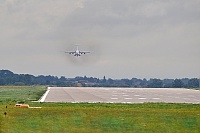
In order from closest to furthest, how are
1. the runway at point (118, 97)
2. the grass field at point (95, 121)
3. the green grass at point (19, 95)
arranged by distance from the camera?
the grass field at point (95, 121) → the green grass at point (19, 95) → the runway at point (118, 97)

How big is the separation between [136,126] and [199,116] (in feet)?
17.5

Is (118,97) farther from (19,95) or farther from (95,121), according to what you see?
(95,121)

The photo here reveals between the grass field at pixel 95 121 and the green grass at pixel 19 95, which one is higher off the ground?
the green grass at pixel 19 95

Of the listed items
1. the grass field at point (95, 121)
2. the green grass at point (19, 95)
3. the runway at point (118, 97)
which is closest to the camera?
the grass field at point (95, 121)

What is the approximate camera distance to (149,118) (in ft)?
99.2

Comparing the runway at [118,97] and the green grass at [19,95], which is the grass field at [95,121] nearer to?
the green grass at [19,95]

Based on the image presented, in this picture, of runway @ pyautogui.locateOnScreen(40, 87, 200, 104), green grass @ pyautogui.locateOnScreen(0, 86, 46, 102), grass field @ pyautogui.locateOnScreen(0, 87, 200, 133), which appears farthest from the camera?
runway @ pyautogui.locateOnScreen(40, 87, 200, 104)

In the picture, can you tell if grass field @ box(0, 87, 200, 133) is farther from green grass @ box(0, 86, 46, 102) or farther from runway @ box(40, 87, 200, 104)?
runway @ box(40, 87, 200, 104)

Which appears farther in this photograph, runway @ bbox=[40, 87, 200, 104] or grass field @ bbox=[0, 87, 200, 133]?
runway @ bbox=[40, 87, 200, 104]

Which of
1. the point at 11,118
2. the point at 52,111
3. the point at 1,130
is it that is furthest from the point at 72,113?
the point at 1,130

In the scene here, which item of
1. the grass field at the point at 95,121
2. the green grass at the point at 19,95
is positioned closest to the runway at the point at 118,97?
the green grass at the point at 19,95

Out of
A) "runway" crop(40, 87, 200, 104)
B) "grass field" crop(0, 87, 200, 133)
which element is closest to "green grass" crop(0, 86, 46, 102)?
"runway" crop(40, 87, 200, 104)

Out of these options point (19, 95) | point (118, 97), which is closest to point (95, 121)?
point (118, 97)

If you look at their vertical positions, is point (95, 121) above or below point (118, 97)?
below
